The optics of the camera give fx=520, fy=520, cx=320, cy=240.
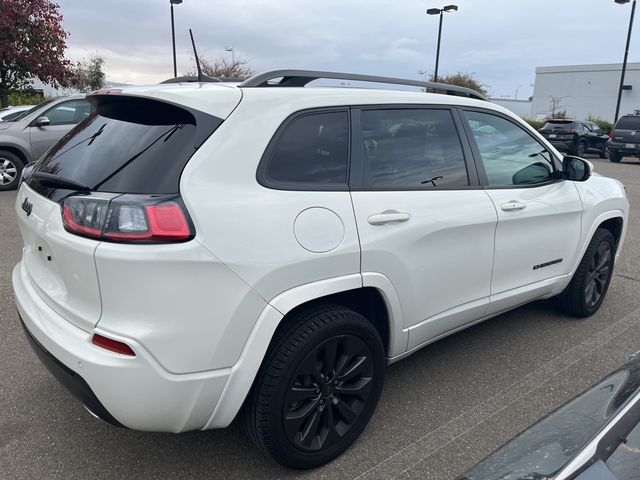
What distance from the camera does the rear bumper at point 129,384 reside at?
1905 millimetres

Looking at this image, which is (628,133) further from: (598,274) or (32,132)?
(32,132)

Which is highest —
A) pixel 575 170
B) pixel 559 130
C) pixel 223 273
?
pixel 575 170

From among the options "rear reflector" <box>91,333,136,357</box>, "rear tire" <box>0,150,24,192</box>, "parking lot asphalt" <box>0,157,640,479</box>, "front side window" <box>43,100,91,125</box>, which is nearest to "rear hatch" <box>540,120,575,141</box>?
"front side window" <box>43,100,91,125</box>

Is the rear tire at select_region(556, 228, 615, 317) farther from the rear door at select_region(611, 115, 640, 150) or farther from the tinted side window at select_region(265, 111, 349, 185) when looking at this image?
the rear door at select_region(611, 115, 640, 150)

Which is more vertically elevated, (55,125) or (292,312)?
(55,125)

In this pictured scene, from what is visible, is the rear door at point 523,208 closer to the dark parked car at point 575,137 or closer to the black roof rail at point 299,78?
the black roof rail at point 299,78

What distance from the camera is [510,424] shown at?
2.82m

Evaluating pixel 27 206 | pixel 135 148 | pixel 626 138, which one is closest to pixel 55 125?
pixel 27 206

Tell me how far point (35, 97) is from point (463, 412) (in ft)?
72.8

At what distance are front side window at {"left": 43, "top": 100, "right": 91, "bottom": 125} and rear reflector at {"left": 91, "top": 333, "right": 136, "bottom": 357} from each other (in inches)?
344

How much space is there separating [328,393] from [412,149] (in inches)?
53.5

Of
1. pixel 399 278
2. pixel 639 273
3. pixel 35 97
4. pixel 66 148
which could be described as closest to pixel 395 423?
pixel 399 278

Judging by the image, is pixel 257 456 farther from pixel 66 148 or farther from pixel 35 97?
pixel 35 97

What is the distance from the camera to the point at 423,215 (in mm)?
2660
